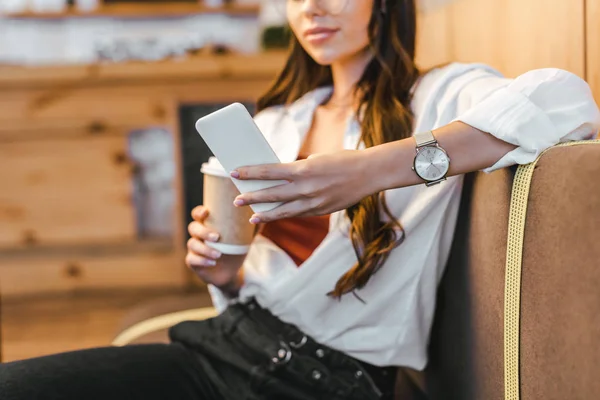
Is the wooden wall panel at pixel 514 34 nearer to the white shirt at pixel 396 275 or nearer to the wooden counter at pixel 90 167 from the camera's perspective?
the white shirt at pixel 396 275

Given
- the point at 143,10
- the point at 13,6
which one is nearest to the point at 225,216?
the point at 143,10

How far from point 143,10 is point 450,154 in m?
2.95

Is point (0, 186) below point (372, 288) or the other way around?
below

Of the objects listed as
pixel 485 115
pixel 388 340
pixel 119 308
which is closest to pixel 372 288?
pixel 388 340

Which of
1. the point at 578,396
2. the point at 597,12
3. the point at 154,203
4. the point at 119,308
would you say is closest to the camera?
the point at 578,396

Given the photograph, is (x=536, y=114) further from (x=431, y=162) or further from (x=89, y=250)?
(x=89, y=250)

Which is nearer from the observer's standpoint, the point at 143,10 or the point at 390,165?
the point at 390,165

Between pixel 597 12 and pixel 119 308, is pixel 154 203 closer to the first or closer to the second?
pixel 119 308

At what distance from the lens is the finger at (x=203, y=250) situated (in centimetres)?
100

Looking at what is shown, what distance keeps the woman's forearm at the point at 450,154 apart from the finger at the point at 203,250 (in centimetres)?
28

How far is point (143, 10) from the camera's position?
3490 millimetres

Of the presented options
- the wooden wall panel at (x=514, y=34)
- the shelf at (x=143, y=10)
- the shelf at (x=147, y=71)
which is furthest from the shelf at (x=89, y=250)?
the wooden wall panel at (x=514, y=34)

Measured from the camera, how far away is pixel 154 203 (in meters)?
3.47

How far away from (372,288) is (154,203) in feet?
8.44
